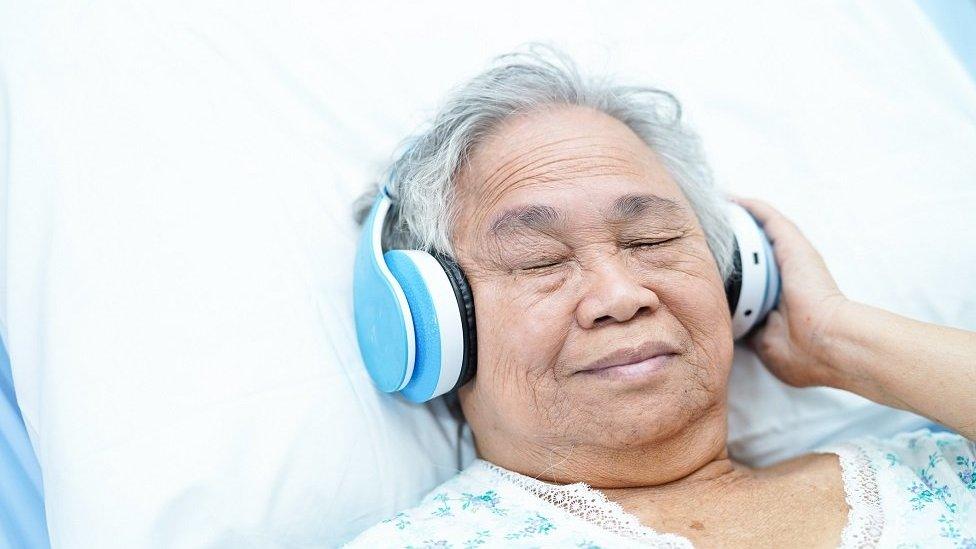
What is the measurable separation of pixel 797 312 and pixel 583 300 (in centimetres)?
56

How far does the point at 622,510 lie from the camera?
4.63 ft

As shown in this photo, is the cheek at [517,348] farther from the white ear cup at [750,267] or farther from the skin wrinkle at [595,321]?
the white ear cup at [750,267]

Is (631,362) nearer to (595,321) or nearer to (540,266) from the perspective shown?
(595,321)

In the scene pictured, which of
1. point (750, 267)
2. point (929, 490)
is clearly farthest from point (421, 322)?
point (929, 490)

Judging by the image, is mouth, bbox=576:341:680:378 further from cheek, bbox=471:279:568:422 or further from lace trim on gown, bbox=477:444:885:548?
lace trim on gown, bbox=477:444:885:548

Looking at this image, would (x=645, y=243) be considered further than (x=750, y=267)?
No

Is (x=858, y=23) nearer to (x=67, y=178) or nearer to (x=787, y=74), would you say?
(x=787, y=74)

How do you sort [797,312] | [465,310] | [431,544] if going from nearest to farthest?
1. [431,544]
2. [465,310]
3. [797,312]

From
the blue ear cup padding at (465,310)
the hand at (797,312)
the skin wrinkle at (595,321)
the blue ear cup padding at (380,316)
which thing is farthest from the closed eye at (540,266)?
the hand at (797,312)

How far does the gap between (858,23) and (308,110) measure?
138 centimetres

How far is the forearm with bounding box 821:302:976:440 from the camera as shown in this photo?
144 centimetres

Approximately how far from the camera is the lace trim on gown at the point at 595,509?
1341 millimetres

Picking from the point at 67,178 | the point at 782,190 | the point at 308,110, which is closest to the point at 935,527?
the point at 782,190

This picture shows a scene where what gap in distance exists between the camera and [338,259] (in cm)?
170
